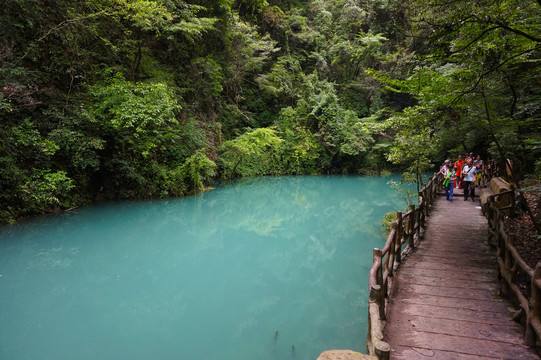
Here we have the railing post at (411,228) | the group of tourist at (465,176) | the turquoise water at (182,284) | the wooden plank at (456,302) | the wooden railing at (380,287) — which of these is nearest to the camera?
the wooden railing at (380,287)

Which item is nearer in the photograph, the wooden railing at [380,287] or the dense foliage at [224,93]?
the wooden railing at [380,287]

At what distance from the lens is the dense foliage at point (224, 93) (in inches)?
197

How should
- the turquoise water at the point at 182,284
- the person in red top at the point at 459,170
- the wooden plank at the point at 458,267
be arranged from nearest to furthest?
the turquoise water at the point at 182,284
the wooden plank at the point at 458,267
the person in red top at the point at 459,170

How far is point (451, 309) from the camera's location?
3664mm

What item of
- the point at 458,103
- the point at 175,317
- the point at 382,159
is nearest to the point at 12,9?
the point at 175,317

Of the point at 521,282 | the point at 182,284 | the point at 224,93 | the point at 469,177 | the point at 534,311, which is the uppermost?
the point at 224,93

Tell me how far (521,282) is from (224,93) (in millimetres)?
20279

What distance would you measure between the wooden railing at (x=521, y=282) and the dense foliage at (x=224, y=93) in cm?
164

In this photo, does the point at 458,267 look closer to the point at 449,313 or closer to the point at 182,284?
the point at 449,313

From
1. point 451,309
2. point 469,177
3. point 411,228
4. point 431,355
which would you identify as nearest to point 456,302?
point 451,309

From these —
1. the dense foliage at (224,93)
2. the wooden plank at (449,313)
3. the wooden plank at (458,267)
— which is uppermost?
the dense foliage at (224,93)

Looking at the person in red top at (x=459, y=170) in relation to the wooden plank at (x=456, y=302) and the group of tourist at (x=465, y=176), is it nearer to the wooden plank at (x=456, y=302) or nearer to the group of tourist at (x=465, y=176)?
the group of tourist at (x=465, y=176)

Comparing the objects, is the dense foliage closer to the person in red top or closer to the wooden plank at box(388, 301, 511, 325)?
the person in red top

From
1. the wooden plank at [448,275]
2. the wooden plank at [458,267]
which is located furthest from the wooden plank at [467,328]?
the wooden plank at [458,267]
